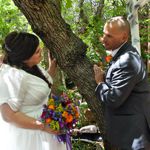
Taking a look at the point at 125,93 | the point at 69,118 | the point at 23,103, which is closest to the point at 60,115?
the point at 69,118

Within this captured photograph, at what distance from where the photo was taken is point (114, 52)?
2730 millimetres

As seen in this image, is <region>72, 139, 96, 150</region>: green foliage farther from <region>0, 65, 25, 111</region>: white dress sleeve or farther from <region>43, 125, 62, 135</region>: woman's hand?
<region>0, 65, 25, 111</region>: white dress sleeve

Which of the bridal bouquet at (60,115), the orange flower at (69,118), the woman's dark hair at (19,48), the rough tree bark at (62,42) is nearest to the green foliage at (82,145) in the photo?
the rough tree bark at (62,42)

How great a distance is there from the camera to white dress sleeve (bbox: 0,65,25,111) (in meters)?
2.40

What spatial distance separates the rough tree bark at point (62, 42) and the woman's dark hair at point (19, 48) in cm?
44

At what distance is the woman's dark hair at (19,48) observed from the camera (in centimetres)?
247

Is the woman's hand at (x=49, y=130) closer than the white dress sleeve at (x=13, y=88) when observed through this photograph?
No

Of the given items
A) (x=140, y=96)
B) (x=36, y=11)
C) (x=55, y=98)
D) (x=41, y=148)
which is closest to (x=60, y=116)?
(x=55, y=98)

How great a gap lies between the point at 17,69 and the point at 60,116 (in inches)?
19.3

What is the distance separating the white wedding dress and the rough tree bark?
0.52m

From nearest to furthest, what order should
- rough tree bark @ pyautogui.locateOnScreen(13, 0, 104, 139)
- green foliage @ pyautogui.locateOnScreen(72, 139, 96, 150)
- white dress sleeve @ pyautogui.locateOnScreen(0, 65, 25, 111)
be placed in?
white dress sleeve @ pyautogui.locateOnScreen(0, 65, 25, 111)
rough tree bark @ pyautogui.locateOnScreen(13, 0, 104, 139)
green foliage @ pyautogui.locateOnScreen(72, 139, 96, 150)

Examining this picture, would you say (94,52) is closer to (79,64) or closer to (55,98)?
(79,64)

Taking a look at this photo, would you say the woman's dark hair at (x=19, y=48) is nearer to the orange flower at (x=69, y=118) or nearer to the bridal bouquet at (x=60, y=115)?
the bridal bouquet at (x=60, y=115)

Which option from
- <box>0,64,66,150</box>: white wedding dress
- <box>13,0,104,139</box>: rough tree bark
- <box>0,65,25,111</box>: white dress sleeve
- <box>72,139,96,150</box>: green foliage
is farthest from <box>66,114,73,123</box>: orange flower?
<box>72,139,96,150</box>: green foliage
